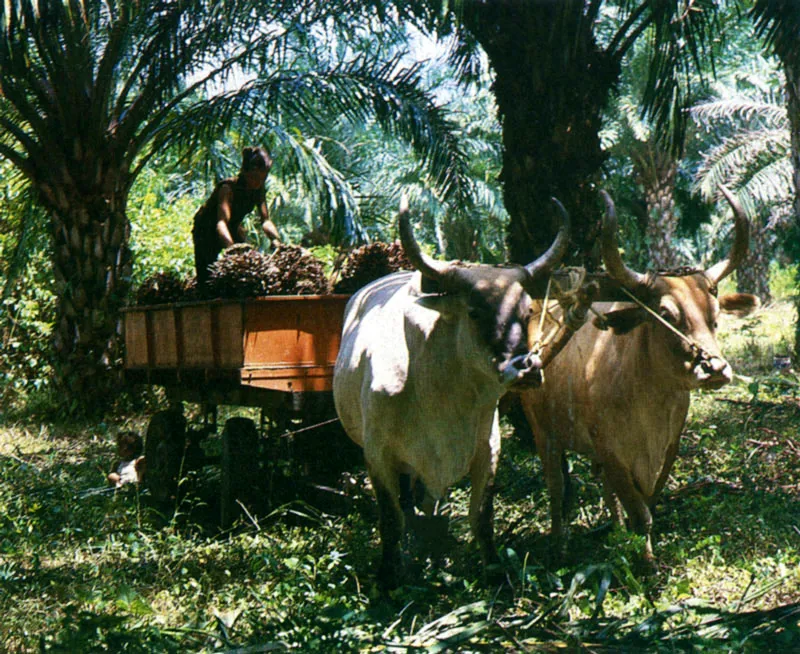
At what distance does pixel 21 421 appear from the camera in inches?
480

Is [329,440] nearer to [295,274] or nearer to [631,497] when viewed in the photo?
[295,274]

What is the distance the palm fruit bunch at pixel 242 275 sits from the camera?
21.4ft

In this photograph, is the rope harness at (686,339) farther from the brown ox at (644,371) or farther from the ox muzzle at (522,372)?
the ox muzzle at (522,372)

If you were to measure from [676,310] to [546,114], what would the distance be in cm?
313

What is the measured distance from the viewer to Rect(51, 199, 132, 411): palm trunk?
1137cm

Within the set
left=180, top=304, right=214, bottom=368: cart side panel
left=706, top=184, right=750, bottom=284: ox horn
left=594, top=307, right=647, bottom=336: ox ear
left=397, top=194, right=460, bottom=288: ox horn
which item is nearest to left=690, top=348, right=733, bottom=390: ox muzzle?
left=594, top=307, right=647, bottom=336: ox ear

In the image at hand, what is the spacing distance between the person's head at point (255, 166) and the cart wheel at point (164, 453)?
1955mm

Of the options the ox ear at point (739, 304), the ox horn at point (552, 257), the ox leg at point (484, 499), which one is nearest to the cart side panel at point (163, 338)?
the ox leg at point (484, 499)

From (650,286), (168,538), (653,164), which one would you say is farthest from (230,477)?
(653,164)

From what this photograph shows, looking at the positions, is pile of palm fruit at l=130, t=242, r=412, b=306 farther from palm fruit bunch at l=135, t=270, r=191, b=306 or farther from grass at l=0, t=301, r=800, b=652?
grass at l=0, t=301, r=800, b=652

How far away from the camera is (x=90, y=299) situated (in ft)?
38.2

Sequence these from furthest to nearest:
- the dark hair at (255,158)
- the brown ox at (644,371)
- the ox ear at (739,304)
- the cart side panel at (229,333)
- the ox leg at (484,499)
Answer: the dark hair at (255,158)
the cart side panel at (229,333)
the ox ear at (739,304)
the ox leg at (484,499)
the brown ox at (644,371)

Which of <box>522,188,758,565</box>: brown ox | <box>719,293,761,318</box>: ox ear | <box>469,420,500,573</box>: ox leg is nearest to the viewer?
<box>522,188,758,565</box>: brown ox

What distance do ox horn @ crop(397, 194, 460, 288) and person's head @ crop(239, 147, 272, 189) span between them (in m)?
2.85
